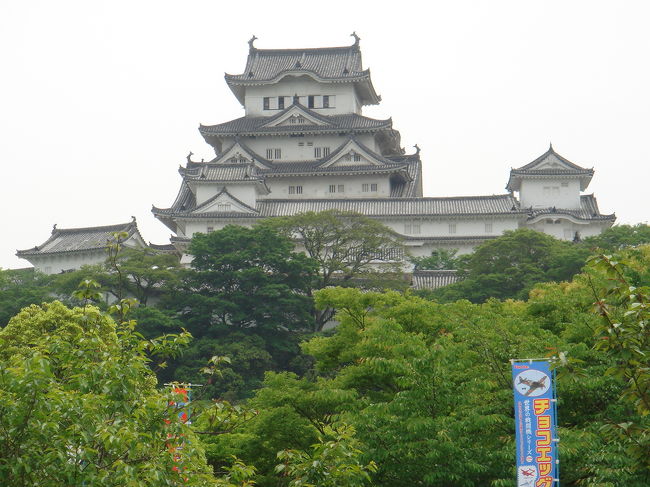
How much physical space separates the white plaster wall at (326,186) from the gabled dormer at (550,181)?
8165 millimetres

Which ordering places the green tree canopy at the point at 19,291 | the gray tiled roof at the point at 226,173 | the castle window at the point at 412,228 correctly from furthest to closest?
1. the gray tiled roof at the point at 226,173
2. the castle window at the point at 412,228
3. the green tree canopy at the point at 19,291

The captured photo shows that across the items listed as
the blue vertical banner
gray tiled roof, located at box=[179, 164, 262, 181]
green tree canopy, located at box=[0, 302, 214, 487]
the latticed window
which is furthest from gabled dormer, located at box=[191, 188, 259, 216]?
green tree canopy, located at box=[0, 302, 214, 487]

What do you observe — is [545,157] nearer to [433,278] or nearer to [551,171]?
[551,171]

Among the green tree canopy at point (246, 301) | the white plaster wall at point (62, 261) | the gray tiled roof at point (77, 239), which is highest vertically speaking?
the gray tiled roof at point (77, 239)

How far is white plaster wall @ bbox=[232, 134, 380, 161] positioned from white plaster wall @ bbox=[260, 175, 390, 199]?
3.06 m

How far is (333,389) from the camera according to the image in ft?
76.7

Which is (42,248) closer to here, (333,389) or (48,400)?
(333,389)

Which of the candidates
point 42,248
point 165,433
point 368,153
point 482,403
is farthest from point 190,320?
point 165,433

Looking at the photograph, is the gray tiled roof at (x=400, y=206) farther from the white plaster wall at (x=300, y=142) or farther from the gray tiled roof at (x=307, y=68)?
the gray tiled roof at (x=307, y=68)

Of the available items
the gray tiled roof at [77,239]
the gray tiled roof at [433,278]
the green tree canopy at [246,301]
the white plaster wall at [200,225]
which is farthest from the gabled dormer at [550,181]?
the gray tiled roof at [77,239]

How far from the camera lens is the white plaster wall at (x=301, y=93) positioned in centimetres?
7544

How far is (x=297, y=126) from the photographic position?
236 ft

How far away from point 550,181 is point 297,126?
16704 mm

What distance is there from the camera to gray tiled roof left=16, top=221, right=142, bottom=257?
205ft
